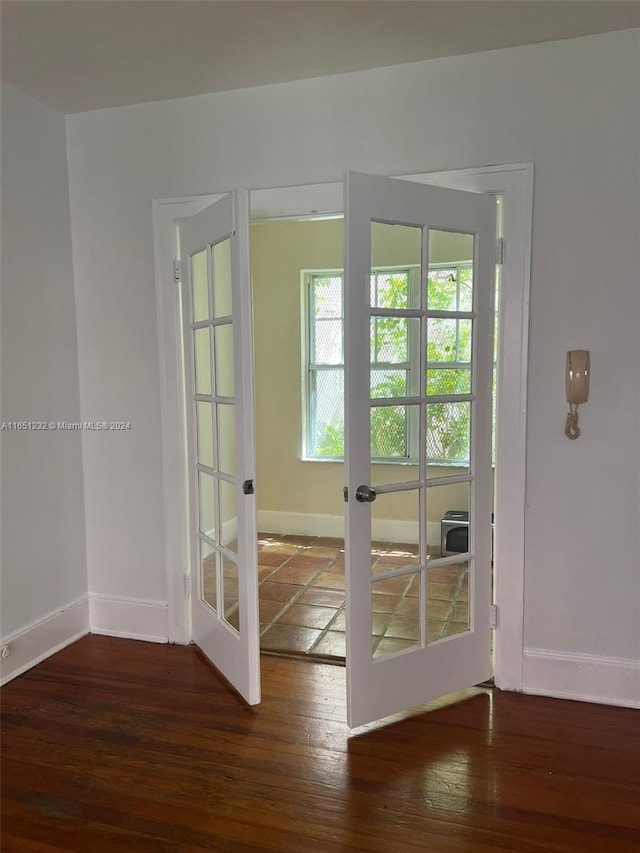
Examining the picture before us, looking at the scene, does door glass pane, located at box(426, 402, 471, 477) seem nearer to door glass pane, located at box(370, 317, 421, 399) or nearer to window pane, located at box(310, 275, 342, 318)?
door glass pane, located at box(370, 317, 421, 399)

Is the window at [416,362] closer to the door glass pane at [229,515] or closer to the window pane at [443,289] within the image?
the window pane at [443,289]

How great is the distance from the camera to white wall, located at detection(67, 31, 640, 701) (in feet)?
7.79

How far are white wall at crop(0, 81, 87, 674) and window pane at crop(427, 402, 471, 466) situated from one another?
179cm

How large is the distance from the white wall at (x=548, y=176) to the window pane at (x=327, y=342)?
227 centimetres

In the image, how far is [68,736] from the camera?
2.36 metres

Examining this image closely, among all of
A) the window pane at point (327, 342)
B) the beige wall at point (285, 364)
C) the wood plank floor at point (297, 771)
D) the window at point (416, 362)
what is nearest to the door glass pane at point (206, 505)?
the wood plank floor at point (297, 771)

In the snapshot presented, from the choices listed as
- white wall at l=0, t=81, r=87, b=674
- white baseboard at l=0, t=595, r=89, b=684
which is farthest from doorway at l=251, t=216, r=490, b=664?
white wall at l=0, t=81, r=87, b=674

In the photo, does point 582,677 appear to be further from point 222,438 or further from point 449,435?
point 222,438

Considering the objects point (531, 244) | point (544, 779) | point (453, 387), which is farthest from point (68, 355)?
point (544, 779)

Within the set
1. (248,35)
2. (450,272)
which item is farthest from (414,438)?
(248,35)

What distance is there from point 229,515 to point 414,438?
0.87m

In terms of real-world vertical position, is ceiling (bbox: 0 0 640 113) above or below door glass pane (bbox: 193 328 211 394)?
above

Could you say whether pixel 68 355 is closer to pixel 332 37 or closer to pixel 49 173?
pixel 49 173

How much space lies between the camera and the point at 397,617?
2480 millimetres
